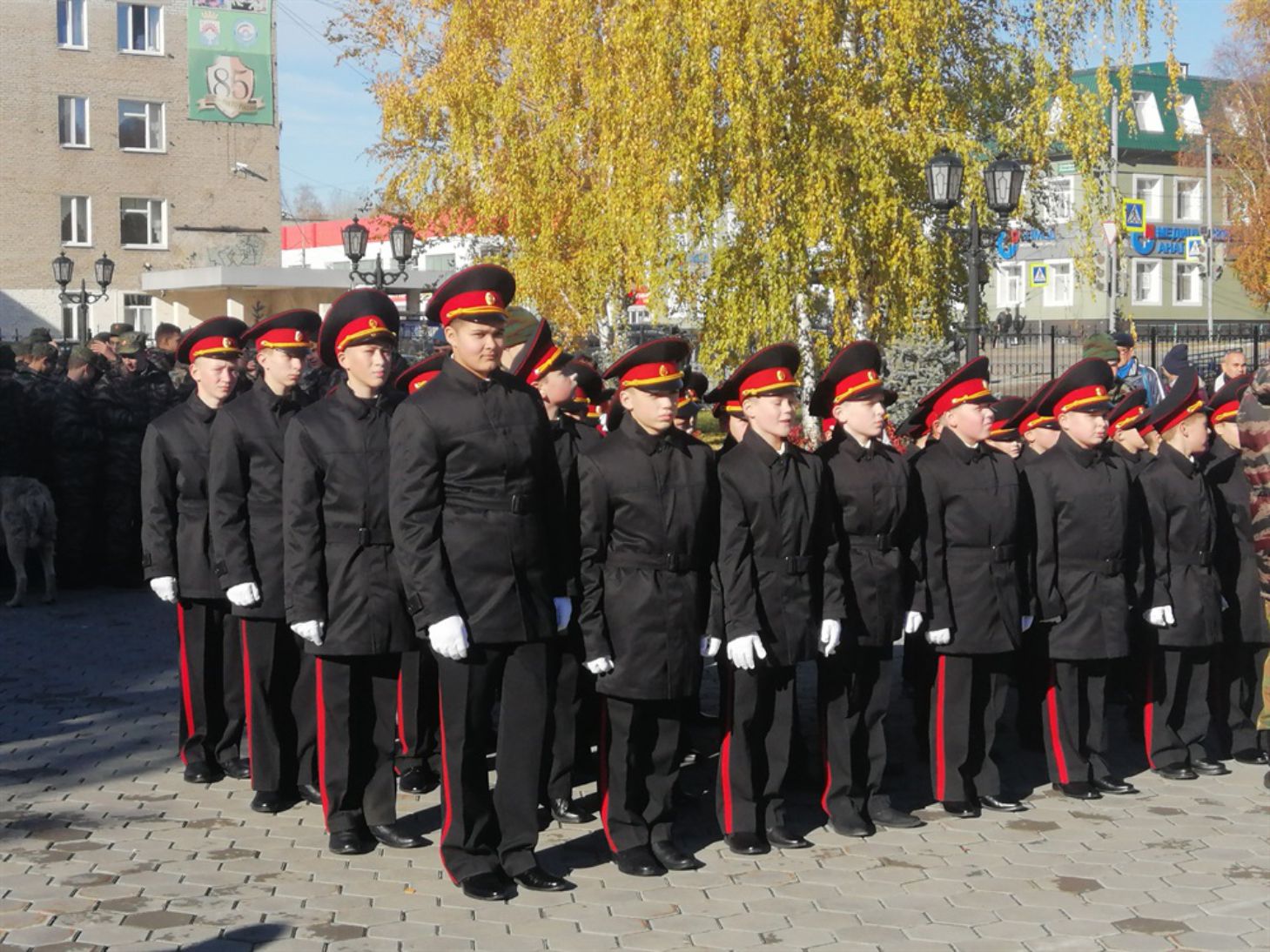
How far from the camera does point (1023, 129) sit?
874 inches

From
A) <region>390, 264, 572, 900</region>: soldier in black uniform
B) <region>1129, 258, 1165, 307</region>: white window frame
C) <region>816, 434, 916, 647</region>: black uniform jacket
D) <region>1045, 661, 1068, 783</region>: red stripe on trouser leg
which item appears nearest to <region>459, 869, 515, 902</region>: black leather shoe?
<region>390, 264, 572, 900</region>: soldier in black uniform

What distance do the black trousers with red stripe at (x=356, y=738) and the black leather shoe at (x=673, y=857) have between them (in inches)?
47.0

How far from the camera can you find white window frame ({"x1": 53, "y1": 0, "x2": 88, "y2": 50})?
5262 centimetres

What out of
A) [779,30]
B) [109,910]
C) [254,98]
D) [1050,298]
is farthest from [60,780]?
[1050,298]

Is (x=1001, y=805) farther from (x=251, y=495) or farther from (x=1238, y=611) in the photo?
(x=251, y=495)

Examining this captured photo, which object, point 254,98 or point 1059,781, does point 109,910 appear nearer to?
point 1059,781

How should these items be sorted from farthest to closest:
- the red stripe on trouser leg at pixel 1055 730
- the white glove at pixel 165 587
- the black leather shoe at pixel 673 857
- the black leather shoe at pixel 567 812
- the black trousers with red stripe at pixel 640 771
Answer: the white glove at pixel 165 587 < the red stripe on trouser leg at pixel 1055 730 < the black leather shoe at pixel 567 812 < the black trousers with red stripe at pixel 640 771 < the black leather shoe at pixel 673 857

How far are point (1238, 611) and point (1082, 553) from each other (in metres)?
1.35

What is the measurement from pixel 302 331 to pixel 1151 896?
4526mm

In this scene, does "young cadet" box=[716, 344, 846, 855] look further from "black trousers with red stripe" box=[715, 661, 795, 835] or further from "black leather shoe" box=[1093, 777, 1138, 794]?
"black leather shoe" box=[1093, 777, 1138, 794]

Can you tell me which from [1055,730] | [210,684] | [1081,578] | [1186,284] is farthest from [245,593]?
[1186,284]

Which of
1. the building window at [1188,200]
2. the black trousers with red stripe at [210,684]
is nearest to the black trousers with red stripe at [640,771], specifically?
the black trousers with red stripe at [210,684]

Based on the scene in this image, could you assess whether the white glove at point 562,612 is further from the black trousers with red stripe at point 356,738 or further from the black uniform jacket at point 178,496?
the black uniform jacket at point 178,496

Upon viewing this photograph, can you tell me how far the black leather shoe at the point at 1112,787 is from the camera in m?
8.25
